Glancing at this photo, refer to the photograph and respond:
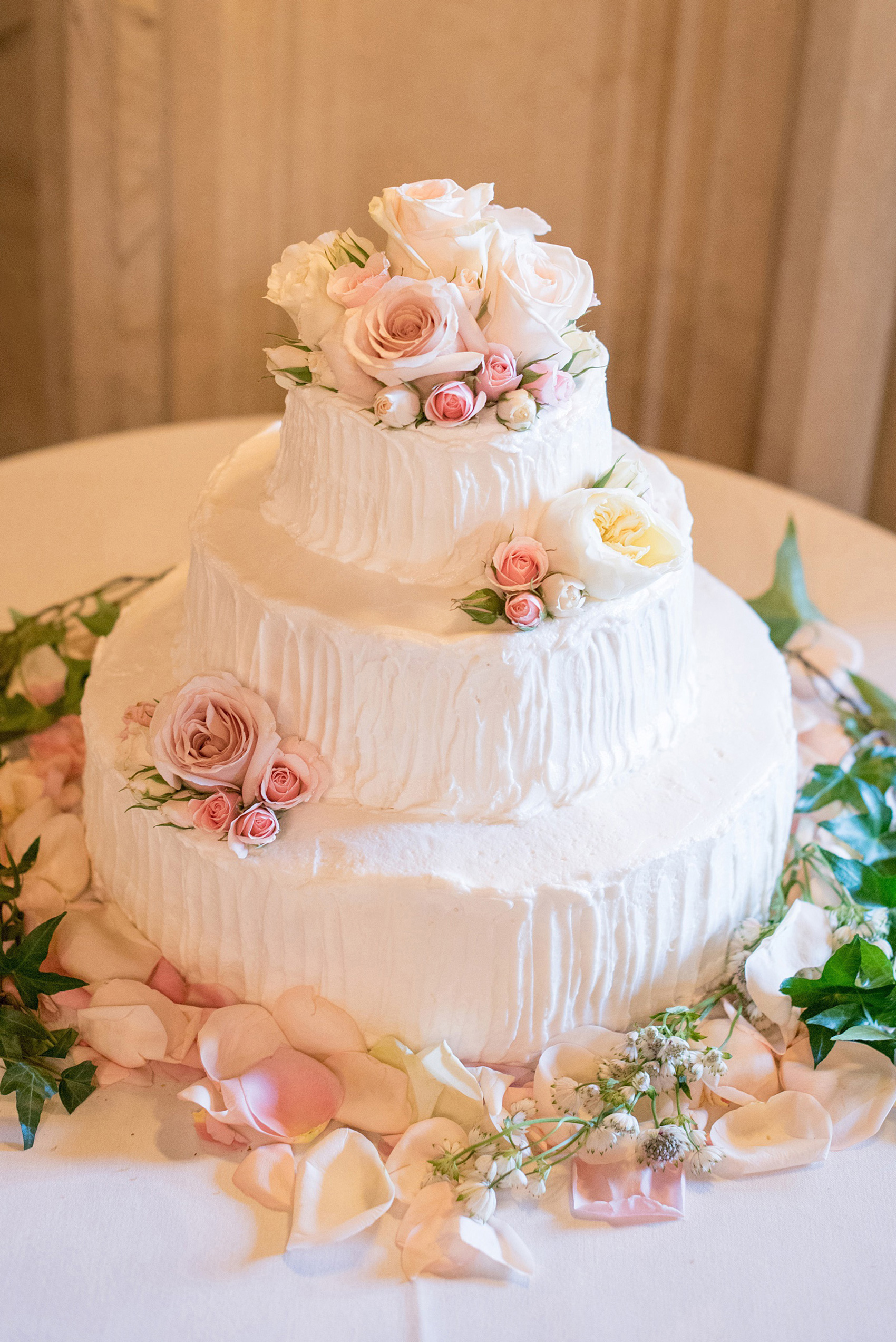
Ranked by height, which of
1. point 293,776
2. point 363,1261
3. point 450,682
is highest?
point 450,682

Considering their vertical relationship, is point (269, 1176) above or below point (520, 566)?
below

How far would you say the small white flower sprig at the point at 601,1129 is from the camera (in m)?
1.60

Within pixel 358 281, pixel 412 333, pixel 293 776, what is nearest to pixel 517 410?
pixel 412 333

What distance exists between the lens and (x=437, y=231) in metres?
1.63

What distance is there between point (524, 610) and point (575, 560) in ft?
0.31

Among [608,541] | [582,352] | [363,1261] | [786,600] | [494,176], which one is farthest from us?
[494,176]

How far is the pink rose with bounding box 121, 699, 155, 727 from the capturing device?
1.78 meters

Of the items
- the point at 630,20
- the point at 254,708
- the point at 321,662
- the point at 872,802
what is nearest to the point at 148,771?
the point at 254,708

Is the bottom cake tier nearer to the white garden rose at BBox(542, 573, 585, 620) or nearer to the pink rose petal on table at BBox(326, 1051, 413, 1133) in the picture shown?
the pink rose petal on table at BBox(326, 1051, 413, 1133)

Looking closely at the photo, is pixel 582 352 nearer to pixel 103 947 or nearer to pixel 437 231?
pixel 437 231

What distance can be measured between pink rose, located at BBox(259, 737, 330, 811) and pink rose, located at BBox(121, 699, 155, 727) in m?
0.21

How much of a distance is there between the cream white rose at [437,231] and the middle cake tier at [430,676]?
397 mm

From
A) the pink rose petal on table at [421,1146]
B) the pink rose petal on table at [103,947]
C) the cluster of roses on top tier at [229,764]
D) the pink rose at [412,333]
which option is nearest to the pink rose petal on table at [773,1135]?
the pink rose petal on table at [421,1146]

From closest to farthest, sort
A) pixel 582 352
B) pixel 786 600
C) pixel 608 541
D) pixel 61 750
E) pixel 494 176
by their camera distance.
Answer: pixel 608 541 < pixel 582 352 < pixel 61 750 < pixel 786 600 < pixel 494 176
